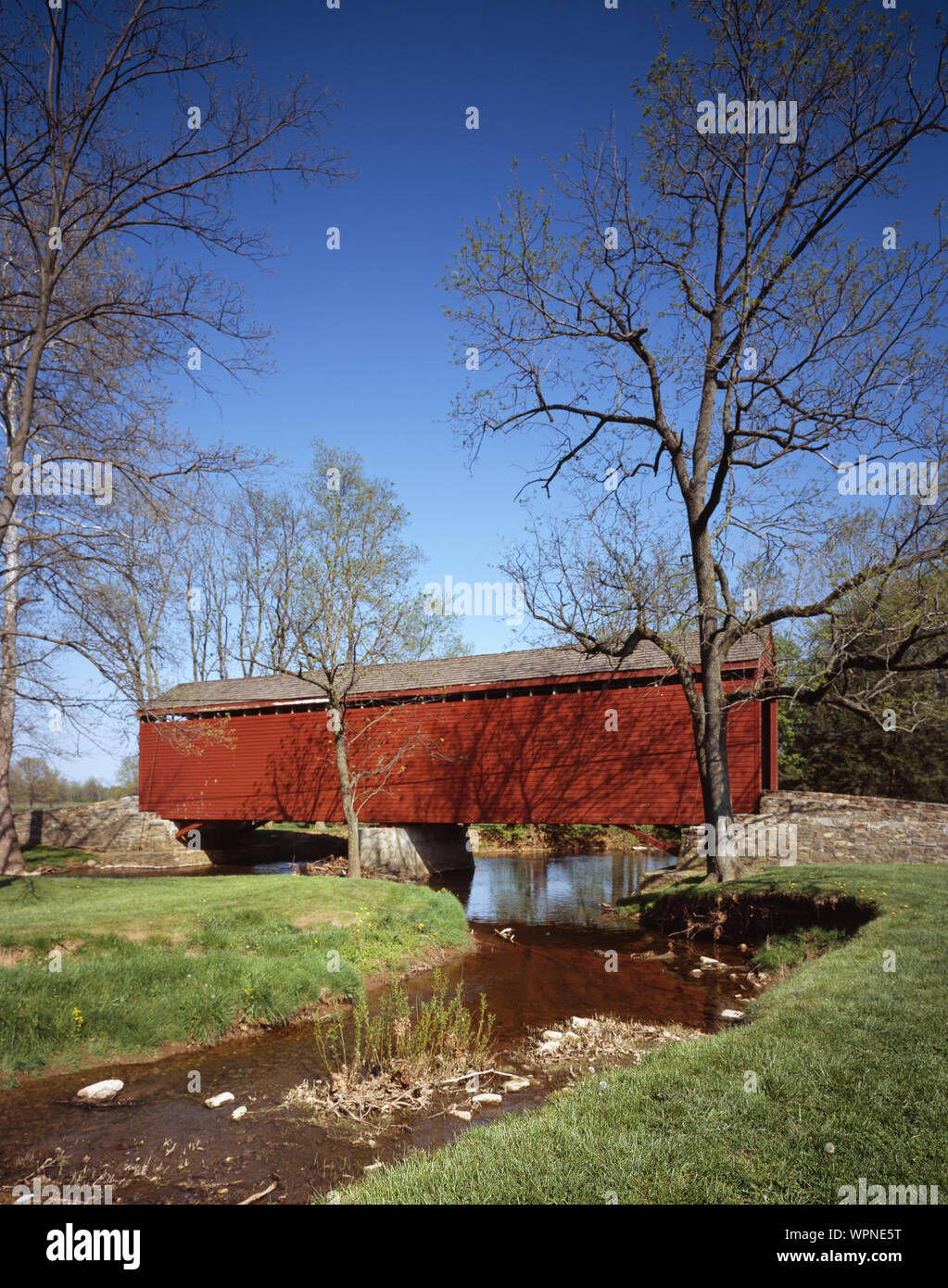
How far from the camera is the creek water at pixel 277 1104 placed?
4.39 meters

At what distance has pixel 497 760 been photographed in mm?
17016

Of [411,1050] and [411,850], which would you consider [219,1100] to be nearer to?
[411,1050]

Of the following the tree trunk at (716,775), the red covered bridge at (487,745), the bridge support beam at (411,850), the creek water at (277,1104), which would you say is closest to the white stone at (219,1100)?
the creek water at (277,1104)

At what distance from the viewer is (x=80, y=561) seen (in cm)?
765

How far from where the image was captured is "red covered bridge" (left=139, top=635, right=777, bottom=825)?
15.1m

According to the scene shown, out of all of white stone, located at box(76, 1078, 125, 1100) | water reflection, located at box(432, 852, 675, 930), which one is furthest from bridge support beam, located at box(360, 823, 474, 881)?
white stone, located at box(76, 1078, 125, 1100)

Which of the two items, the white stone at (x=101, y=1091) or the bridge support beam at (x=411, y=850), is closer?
the white stone at (x=101, y=1091)

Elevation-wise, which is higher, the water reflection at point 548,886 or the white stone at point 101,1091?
the white stone at point 101,1091

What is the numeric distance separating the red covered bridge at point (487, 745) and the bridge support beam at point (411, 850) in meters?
0.59

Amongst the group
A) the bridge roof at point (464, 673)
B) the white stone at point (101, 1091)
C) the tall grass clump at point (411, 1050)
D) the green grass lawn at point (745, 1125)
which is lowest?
the white stone at point (101, 1091)

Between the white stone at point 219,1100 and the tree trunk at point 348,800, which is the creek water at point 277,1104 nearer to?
the white stone at point 219,1100

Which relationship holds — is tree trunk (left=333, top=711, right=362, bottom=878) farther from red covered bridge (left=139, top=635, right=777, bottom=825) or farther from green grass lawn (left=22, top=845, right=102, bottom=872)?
green grass lawn (left=22, top=845, right=102, bottom=872)

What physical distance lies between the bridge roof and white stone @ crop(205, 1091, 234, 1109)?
8461 mm
